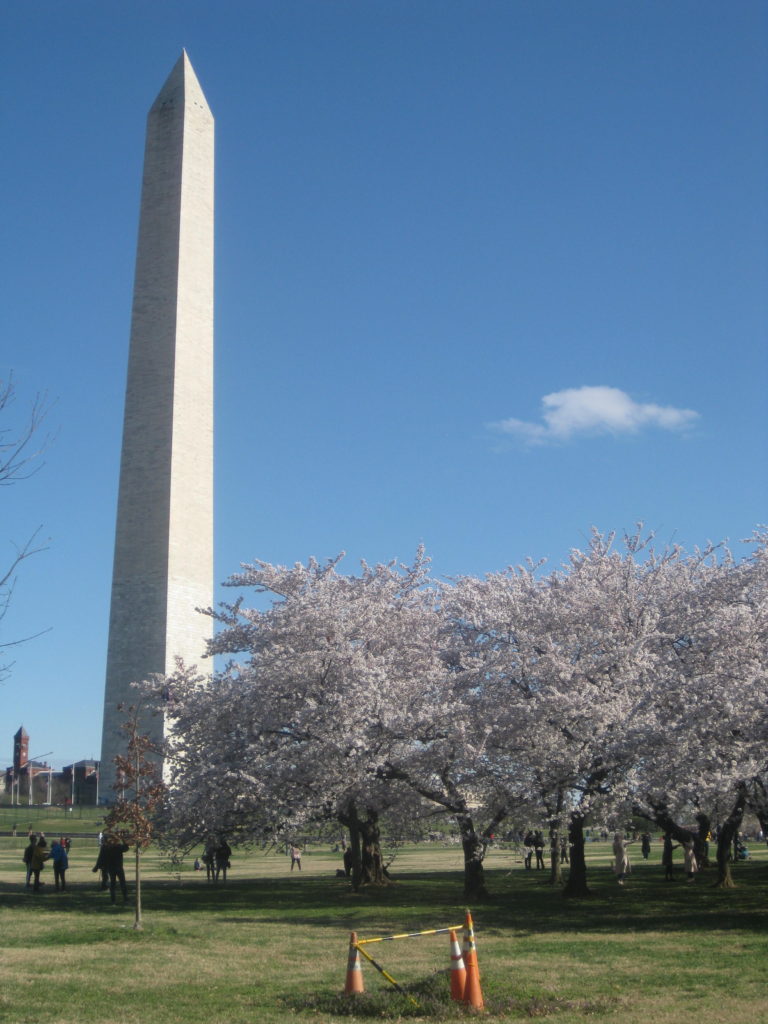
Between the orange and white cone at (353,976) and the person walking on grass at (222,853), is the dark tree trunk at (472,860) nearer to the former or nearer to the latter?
the person walking on grass at (222,853)

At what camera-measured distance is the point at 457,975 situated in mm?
11234

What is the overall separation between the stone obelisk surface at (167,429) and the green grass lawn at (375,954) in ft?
62.2

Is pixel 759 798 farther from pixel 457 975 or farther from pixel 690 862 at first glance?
pixel 457 975

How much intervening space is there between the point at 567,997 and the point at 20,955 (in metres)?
7.81

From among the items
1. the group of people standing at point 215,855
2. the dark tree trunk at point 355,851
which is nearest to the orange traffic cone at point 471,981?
the dark tree trunk at point 355,851

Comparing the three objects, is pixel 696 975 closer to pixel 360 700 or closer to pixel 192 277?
pixel 360 700

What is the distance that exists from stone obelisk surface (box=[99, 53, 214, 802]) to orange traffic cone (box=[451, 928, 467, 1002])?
111ft

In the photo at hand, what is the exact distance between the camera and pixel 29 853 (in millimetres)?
25203

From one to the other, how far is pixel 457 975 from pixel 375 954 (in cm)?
437

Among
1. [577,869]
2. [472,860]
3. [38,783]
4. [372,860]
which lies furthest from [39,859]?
[38,783]

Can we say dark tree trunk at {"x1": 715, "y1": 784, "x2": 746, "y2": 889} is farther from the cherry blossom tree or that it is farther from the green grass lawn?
the cherry blossom tree

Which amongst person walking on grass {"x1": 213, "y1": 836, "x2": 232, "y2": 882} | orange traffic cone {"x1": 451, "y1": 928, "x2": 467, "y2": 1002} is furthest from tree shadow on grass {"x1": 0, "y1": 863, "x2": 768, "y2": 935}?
orange traffic cone {"x1": 451, "y1": 928, "x2": 467, "y2": 1002}

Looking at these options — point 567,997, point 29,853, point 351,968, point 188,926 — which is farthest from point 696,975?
point 29,853

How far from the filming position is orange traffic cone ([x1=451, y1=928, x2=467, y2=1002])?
440 inches
